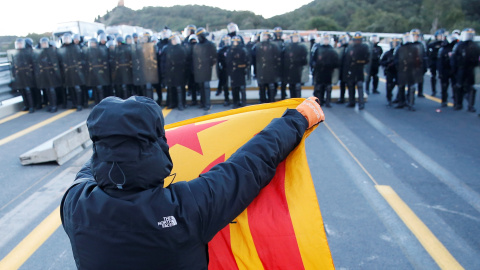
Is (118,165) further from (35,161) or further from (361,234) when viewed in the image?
(35,161)

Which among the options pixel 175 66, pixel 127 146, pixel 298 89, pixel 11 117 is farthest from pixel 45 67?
pixel 127 146

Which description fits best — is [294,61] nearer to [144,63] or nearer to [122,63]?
[144,63]

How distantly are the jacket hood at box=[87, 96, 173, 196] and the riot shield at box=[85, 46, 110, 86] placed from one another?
31.4ft

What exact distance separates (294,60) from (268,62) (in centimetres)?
70

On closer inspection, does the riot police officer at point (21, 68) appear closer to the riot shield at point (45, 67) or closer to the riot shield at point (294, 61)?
the riot shield at point (45, 67)

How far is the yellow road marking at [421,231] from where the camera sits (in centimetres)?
320

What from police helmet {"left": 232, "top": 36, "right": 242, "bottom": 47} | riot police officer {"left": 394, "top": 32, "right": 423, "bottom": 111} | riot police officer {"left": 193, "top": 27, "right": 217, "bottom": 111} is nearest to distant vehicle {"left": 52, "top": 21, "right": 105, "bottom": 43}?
riot police officer {"left": 193, "top": 27, "right": 217, "bottom": 111}

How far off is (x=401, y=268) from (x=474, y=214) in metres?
1.49

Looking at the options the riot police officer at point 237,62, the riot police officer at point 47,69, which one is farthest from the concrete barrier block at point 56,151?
the riot police officer at point 237,62

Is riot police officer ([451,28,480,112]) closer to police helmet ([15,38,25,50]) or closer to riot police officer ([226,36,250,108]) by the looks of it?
riot police officer ([226,36,250,108])

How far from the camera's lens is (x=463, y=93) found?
909cm

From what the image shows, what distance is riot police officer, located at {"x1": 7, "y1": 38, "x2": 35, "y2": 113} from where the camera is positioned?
992 cm

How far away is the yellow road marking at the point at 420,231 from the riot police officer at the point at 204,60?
6063 millimetres

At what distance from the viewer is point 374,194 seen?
4496 millimetres
